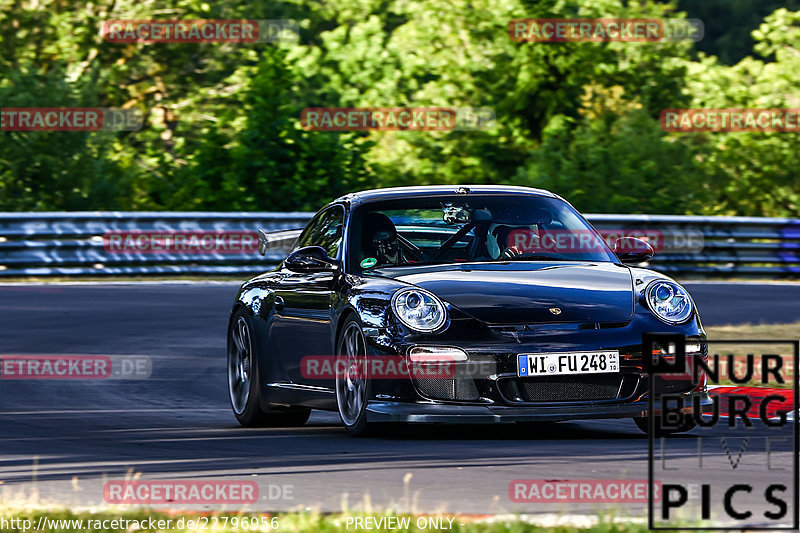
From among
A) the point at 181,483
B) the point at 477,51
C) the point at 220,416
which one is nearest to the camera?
the point at 181,483

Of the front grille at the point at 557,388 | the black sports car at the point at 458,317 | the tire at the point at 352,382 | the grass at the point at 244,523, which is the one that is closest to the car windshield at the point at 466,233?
the black sports car at the point at 458,317

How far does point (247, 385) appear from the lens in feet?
36.0

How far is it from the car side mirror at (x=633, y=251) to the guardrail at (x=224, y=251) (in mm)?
13802

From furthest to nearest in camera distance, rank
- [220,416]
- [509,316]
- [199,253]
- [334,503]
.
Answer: [199,253] → [220,416] → [509,316] → [334,503]

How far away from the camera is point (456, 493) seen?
689cm

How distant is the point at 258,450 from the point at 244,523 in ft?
9.46

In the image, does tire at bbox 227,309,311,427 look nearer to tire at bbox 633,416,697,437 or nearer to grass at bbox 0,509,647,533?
tire at bbox 633,416,697,437

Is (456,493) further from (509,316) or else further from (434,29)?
(434,29)

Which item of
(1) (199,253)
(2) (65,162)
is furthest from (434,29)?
(1) (199,253)

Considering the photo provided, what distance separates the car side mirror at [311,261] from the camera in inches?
390

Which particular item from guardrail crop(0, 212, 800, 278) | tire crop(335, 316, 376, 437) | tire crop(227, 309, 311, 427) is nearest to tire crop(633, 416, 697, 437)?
tire crop(335, 316, 376, 437)

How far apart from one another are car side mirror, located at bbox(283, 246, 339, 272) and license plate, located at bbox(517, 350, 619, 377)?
174cm

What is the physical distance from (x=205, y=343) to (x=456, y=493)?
9.29 m

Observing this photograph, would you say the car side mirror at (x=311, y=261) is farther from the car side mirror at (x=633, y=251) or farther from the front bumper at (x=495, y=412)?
the car side mirror at (x=633, y=251)
